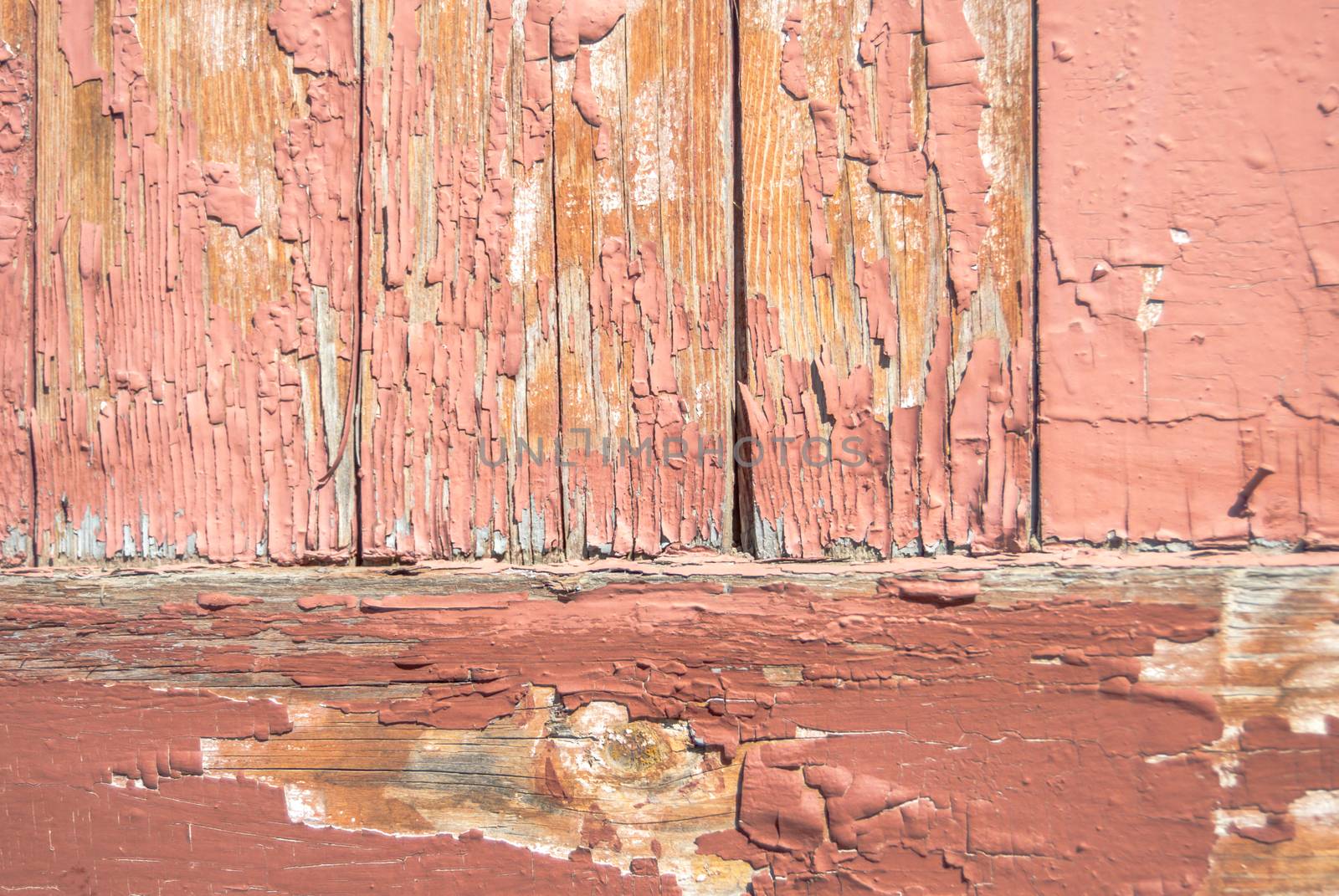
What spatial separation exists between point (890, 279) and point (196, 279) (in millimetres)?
943

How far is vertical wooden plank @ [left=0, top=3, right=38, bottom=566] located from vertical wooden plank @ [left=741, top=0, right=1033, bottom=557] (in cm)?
101

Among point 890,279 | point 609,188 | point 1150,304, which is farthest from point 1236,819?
point 609,188

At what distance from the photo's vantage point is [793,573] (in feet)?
3.14

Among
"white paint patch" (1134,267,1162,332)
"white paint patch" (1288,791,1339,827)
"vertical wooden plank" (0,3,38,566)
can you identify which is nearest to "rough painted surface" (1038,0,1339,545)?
"white paint patch" (1134,267,1162,332)

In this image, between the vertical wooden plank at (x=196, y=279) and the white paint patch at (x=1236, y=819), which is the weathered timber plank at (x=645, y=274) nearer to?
the vertical wooden plank at (x=196, y=279)

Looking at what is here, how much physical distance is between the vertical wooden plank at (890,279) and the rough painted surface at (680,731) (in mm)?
97

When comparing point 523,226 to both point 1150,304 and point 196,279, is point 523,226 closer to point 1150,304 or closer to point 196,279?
point 196,279

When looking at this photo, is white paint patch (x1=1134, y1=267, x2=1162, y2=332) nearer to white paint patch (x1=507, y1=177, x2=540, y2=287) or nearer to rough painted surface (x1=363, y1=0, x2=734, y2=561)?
rough painted surface (x1=363, y1=0, x2=734, y2=561)

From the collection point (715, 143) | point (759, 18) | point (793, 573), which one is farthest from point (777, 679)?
point (759, 18)

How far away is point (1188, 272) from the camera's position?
958 mm

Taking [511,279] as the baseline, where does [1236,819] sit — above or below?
below

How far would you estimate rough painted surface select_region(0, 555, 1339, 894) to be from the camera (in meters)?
0.91

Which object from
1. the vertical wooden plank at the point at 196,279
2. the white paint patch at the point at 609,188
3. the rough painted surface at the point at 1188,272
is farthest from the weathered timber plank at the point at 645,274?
the rough painted surface at the point at 1188,272

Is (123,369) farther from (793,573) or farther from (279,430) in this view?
(793,573)
